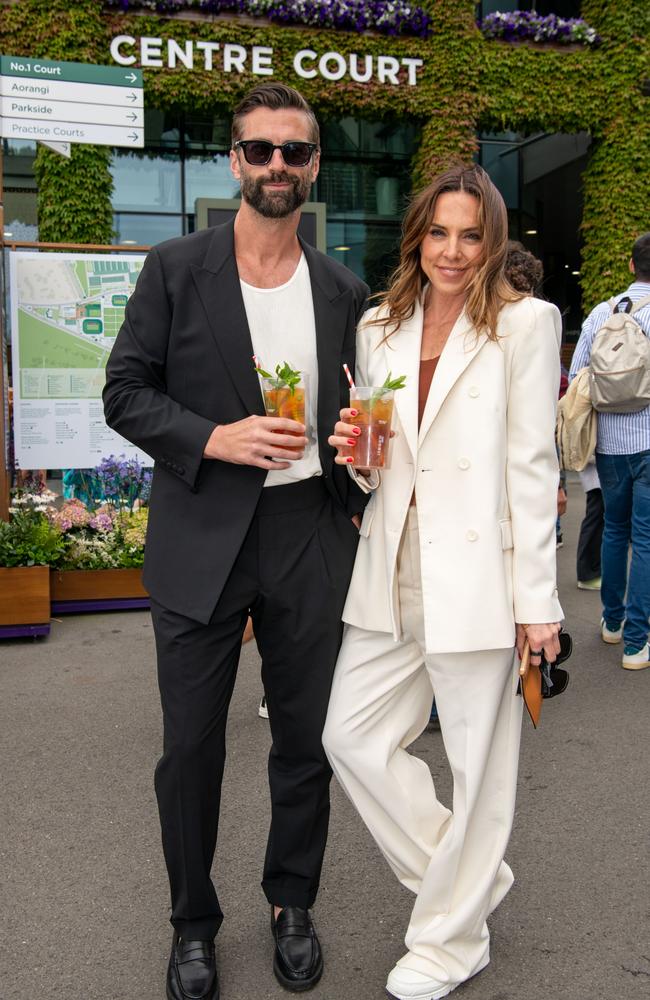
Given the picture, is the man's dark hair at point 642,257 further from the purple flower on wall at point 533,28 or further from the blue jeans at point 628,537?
the purple flower on wall at point 533,28

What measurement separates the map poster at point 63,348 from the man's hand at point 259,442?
15.4ft

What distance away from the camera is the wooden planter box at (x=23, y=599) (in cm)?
557

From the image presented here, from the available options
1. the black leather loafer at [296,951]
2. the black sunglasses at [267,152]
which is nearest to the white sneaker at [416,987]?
the black leather loafer at [296,951]

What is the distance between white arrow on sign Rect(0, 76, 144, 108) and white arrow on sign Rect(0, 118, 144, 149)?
0.15 metres

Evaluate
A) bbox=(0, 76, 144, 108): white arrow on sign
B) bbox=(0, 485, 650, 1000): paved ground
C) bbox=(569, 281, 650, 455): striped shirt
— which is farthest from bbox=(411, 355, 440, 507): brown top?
bbox=(0, 76, 144, 108): white arrow on sign

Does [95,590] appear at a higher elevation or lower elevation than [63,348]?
lower

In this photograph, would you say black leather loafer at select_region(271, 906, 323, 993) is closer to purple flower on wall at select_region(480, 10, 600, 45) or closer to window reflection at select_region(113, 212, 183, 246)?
window reflection at select_region(113, 212, 183, 246)

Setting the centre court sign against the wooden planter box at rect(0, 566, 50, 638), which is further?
the centre court sign

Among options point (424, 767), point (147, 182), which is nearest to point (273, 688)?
point (424, 767)

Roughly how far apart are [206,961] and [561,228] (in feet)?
56.7

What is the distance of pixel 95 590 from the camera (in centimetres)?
621

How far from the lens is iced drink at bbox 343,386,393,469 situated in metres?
2.17

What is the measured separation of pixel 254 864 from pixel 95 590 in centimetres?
341

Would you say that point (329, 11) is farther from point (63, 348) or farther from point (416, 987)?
point (416, 987)
